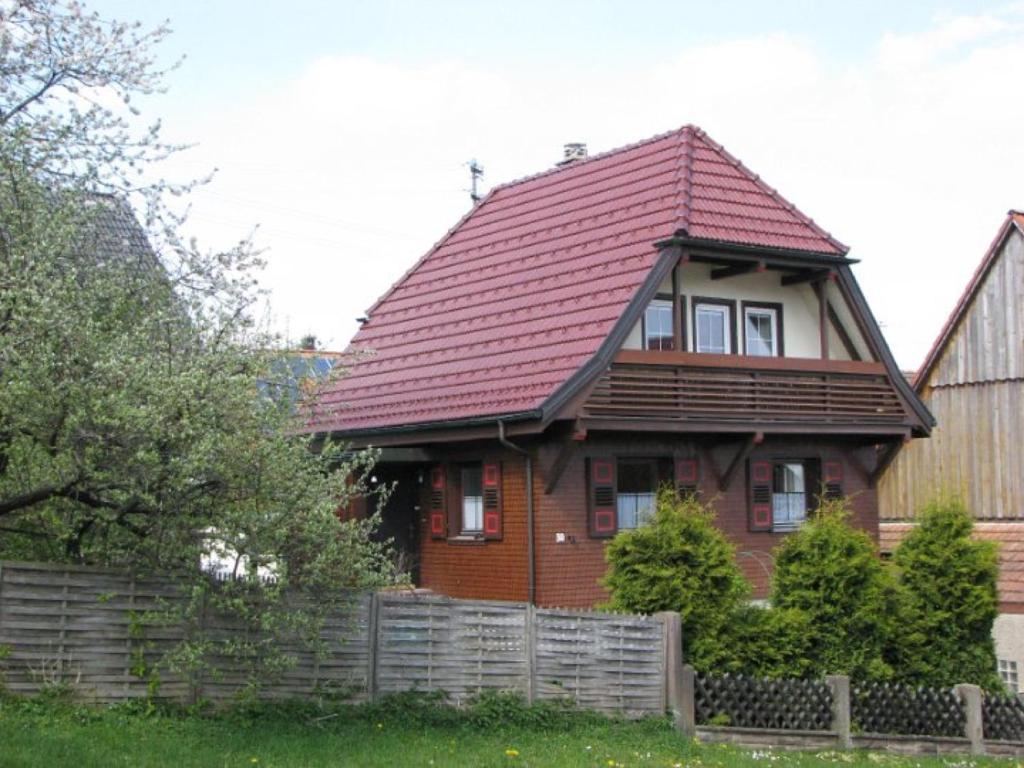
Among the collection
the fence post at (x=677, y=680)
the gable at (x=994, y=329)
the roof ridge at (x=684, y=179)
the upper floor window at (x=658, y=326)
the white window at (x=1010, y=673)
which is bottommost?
the white window at (x=1010, y=673)

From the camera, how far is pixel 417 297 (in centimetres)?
2644

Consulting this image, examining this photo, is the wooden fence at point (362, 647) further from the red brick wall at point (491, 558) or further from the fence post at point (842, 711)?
the red brick wall at point (491, 558)

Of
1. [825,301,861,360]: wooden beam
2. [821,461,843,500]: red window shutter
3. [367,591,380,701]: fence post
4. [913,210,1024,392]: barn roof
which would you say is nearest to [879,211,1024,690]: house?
[913,210,1024,392]: barn roof

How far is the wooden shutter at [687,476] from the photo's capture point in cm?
2192

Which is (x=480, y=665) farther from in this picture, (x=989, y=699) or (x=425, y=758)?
(x=989, y=699)

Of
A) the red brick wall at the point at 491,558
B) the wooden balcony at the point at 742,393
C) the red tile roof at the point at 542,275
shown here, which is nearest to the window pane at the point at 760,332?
the wooden balcony at the point at 742,393

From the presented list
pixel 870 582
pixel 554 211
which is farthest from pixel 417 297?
pixel 870 582

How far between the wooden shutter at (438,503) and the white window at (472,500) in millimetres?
328

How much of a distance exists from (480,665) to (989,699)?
22.4ft

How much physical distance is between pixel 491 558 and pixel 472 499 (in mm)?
1286

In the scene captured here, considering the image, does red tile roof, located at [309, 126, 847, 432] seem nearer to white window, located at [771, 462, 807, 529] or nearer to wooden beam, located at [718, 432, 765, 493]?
wooden beam, located at [718, 432, 765, 493]

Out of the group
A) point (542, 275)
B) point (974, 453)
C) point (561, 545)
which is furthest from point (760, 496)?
point (974, 453)

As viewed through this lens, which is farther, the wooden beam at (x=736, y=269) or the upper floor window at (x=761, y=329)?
the upper floor window at (x=761, y=329)

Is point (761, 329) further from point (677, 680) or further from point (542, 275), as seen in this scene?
point (677, 680)
